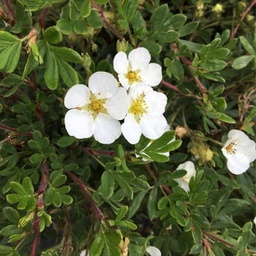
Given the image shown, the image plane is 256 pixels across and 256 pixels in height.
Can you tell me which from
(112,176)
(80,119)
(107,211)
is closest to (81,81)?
(80,119)

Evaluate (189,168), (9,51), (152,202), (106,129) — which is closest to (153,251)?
(152,202)

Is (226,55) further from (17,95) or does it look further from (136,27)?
(17,95)

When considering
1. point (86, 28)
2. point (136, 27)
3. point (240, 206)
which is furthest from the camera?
point (240, 206)

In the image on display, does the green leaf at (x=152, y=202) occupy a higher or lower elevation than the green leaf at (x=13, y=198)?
lower

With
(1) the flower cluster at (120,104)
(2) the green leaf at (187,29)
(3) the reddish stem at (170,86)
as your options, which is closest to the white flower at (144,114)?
(1) the flower cluster at (120,104)

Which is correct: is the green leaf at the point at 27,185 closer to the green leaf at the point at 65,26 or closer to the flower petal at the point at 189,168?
the green leaf at the point at 65,26

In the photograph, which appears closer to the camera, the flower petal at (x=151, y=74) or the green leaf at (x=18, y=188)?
the green leaf at (x=18, y=188)

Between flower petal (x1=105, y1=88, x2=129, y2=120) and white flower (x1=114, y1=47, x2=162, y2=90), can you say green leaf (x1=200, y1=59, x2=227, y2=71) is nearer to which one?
white flower (x1=114, y1=47, x2=162, y2=90)
